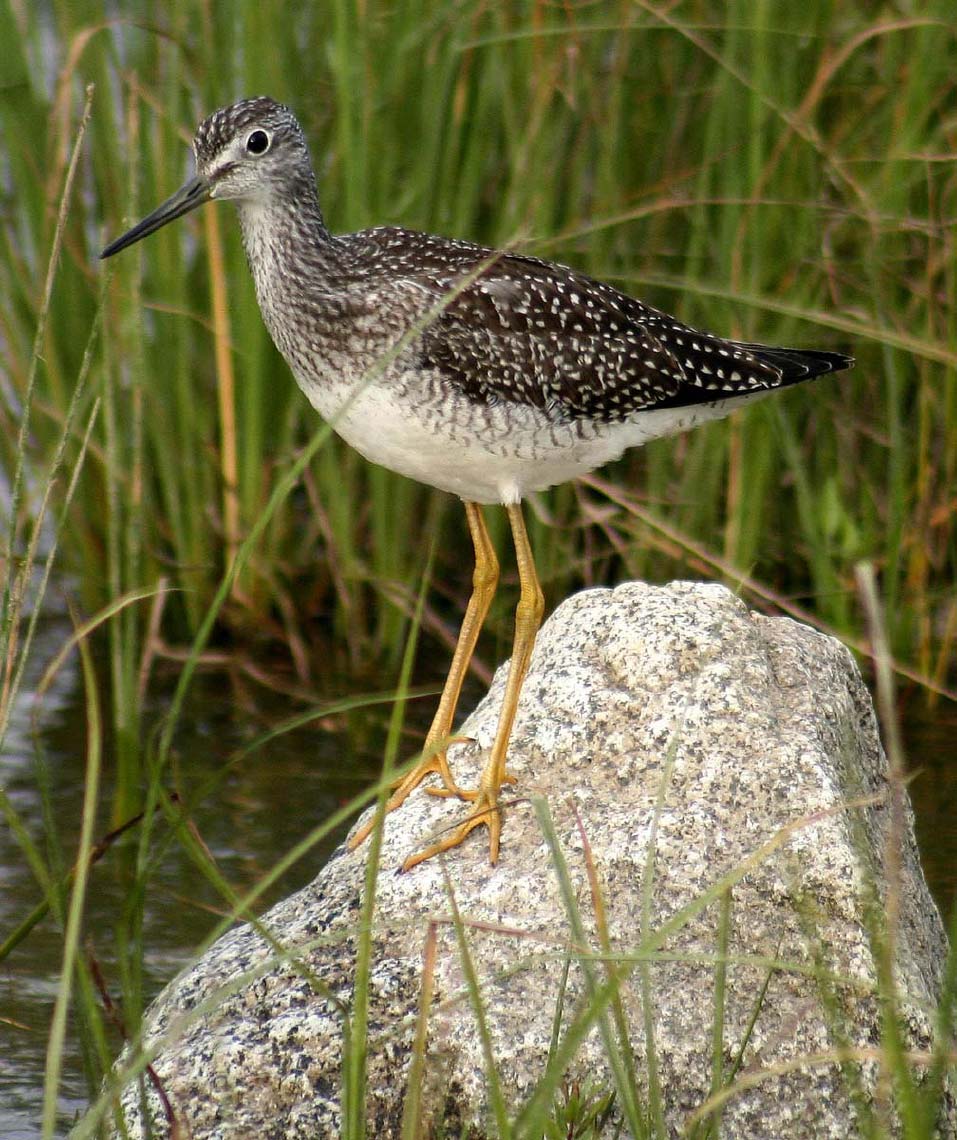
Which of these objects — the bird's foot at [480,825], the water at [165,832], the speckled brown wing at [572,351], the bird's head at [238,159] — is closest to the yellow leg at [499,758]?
the bird's foot at [480,825]

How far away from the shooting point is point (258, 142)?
5703 millimetres

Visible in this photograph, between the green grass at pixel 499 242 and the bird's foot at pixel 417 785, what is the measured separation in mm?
1483

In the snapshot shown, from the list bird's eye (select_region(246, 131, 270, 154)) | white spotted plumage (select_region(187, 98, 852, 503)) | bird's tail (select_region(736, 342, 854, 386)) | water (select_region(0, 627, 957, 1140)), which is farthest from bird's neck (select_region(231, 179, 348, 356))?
water (select_region(0, 627, 957, 1140))

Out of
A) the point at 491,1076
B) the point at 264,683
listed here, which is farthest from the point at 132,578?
the point at 491,1076

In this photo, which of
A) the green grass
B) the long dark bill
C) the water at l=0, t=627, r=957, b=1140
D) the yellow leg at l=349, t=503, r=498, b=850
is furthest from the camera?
the green grass

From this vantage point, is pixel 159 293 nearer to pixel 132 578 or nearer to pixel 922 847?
pixel 132 578

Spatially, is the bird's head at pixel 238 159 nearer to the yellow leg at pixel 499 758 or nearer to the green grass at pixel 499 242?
the green grass at pixel 499 242

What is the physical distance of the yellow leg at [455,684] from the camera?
5.42 metres

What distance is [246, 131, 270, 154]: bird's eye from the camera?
18.6 ft

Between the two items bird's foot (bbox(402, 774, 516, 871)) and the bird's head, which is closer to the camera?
bird's foot (bbox(402, 774, 516, 871))

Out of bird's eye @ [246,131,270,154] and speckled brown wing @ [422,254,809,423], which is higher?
bird's eye @ [246,131,270,154]

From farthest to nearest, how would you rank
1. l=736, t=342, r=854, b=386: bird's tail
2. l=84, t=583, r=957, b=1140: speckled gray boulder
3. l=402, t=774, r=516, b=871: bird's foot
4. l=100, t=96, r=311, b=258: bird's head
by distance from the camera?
l=736, t=342, r=854, b=386: bird's tail → l=100, t=96, r=311, b=258: bird's head → l=402, t=774, r=516, b=871: bird's foot → l=84, t=583, r=957, b=1140: speckled gray boulder

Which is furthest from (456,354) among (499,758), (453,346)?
(499,758)

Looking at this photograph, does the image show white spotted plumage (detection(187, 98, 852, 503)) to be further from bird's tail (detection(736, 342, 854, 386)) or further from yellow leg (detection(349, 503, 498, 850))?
yellow leg (detection(349, 503, 498, 850))
